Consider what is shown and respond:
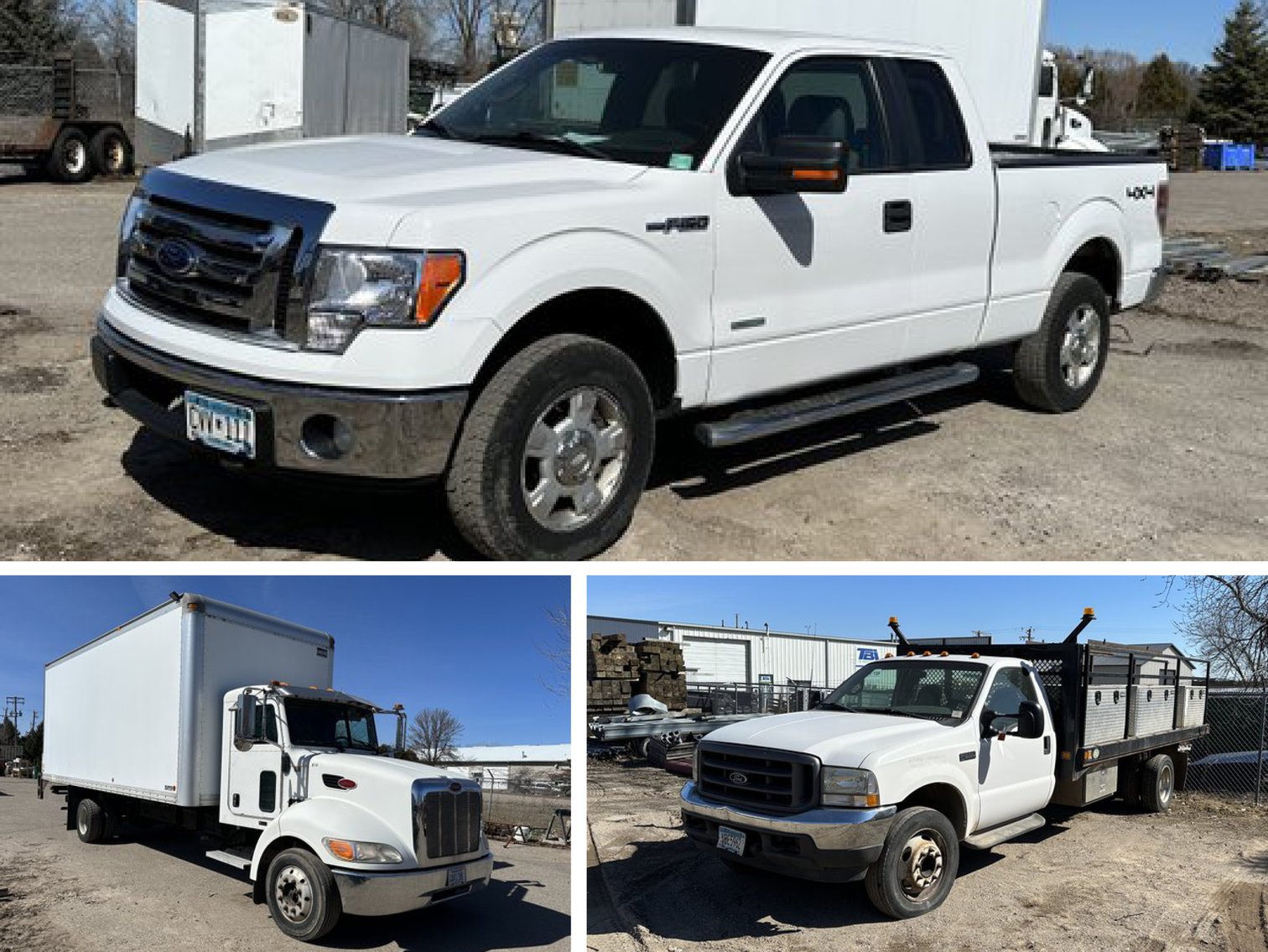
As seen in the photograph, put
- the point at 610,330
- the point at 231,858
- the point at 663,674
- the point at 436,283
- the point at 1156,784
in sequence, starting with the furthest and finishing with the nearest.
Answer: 1. the point at 663,674
2. the point at 1156,784
3. the point at 231,858
4. the point at 610,330
5. the point at 436,283

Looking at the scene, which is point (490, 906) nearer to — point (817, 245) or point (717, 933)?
point (717, 933)

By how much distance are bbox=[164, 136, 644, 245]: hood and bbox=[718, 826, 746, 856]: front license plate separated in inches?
112

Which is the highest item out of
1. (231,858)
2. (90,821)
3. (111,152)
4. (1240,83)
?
(1240,83)

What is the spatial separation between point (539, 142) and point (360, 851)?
3.49m

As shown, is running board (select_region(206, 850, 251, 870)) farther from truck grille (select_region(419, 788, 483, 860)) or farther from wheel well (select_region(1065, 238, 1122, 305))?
wheel well (select_region(1065, 238, 1122, 305))

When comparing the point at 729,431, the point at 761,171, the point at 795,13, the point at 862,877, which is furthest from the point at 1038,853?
the point at 795,13

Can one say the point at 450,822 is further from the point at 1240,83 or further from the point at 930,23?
the point at 1240,83

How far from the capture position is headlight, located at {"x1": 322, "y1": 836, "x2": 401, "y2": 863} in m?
6.33

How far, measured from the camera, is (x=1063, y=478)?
7621 mm

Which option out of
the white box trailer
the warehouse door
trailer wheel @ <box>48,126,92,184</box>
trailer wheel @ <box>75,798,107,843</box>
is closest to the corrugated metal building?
the warehouse door

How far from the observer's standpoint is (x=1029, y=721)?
6.54 m

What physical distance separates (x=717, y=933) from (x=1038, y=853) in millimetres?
2495

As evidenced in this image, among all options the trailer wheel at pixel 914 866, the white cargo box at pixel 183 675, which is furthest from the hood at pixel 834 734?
the white cargo box at pixel 183 675

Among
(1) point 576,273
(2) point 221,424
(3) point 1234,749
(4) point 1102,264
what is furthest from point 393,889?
(3) point 1234,749
